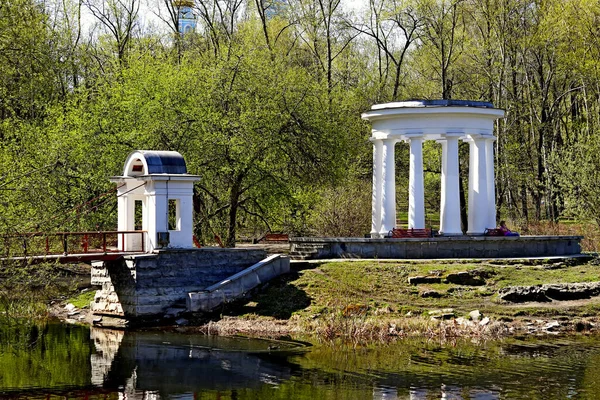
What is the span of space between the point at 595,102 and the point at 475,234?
69.5ft

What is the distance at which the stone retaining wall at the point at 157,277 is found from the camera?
3059cm

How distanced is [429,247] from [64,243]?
40.3 ft

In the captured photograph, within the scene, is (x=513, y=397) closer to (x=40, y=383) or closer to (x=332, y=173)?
(x=40, y=383)

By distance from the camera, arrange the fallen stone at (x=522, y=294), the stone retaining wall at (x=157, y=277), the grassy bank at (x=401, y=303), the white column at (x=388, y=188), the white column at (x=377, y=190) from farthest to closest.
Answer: the white column at (x=377, y=190), the white column at (x=388, y=188), the stone retaining wall at (x=157, y=277), the fallen stone at (x=522, y=294), the grassy bank at (x=401, y=303)

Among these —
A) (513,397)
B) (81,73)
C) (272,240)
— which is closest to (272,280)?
(272,240)

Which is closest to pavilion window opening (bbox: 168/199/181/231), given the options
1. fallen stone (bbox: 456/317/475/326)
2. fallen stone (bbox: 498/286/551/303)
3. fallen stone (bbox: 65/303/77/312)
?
fallen stone (bbox: 65/303/77/312)

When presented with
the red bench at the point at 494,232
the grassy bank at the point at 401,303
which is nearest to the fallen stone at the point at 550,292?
the grassy bank at the point at 401,303

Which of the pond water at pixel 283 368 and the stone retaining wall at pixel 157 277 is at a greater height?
the stone retaining wall at pixel 157 277

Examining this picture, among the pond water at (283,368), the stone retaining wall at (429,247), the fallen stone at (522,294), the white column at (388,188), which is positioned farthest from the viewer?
the white column at (388,188)

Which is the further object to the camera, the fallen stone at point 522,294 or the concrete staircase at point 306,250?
the concrete staircase at point 306,250

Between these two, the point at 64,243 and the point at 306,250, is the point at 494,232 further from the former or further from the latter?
the point at 64,243

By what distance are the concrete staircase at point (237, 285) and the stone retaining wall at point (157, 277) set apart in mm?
614

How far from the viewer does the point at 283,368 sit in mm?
23000

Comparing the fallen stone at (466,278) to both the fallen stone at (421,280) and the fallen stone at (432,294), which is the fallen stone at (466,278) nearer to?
the fallen stone at (421,280)
